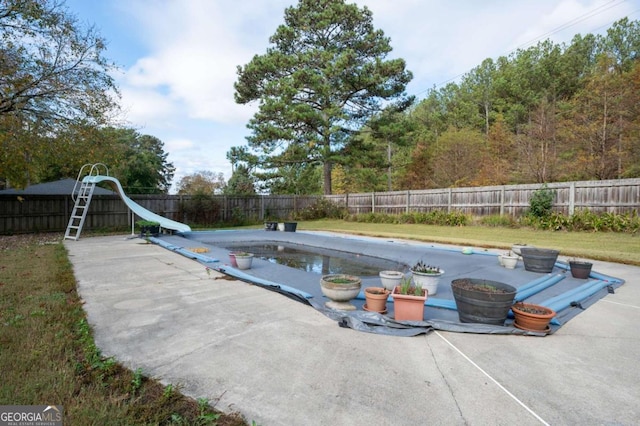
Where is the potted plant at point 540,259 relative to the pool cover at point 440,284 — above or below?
above

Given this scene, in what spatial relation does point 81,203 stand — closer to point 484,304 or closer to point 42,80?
point 42,80

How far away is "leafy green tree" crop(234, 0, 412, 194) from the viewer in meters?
17.9

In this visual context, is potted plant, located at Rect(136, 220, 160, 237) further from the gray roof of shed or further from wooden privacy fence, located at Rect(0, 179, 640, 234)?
the gray roof of shed

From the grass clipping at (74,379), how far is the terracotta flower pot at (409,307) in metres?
2.14

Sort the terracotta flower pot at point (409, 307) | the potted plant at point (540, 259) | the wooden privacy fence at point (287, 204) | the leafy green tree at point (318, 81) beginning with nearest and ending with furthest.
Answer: the terracotta flower pot at point (409, 307)
the potted plant at point (540, 259)
the wooden privacy fence at point (287, 204)
the leafy green tree at point (318, 81)

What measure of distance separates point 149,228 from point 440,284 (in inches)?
389

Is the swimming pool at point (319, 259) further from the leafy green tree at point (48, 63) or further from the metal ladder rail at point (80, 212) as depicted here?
the leafy green tree at point (48, 63)

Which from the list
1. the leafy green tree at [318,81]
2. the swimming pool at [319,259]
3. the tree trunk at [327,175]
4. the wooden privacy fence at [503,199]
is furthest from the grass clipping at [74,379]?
the tree trunk at [327,175]

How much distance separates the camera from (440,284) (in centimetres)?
516

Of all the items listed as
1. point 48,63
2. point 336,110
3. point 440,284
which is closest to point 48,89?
point 48,63

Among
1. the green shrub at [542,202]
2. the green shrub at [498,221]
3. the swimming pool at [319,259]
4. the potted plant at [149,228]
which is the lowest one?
the swimming pool at [319,259]

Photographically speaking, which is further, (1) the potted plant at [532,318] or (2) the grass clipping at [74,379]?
(1) the potted plant at [532,318]

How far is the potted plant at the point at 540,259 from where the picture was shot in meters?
5.68

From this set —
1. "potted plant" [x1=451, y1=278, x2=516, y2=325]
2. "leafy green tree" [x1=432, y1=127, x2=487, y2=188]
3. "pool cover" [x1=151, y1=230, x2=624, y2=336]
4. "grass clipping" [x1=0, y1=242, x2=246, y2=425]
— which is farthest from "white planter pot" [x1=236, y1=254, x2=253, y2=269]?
"leafy green tree" [x1=432, y1=127, x2=487, y2=188]
